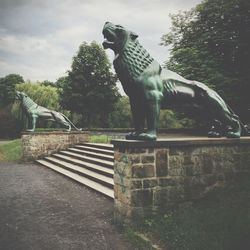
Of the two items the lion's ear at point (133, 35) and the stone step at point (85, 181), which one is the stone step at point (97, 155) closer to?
the stone step at point (85, 181)

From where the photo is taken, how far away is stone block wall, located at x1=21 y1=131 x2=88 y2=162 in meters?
14.3

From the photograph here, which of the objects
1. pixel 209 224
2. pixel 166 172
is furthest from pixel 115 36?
pixel 209 224

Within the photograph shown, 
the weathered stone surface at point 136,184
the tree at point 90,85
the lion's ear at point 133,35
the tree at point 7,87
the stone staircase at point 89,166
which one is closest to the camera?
the weathered stone surface at point 136,184

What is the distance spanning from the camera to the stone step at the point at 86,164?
8.67 m

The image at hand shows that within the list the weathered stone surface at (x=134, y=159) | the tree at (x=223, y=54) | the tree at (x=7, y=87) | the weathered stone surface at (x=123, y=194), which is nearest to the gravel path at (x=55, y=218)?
the weathered stone surface at (x=123, y=194)

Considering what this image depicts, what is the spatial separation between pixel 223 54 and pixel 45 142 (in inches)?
461

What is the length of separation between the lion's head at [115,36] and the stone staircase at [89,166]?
340 centimetres

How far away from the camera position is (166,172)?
4.82 meters

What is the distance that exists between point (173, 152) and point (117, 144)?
918 mm

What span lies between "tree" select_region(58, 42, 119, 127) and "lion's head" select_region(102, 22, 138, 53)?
982 inches

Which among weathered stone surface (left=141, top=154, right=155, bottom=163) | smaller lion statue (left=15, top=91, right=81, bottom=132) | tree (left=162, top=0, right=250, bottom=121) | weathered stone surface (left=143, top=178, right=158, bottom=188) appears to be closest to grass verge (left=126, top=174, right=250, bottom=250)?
weathered stone surface (left=143, top=178, right=158, bottom=188)

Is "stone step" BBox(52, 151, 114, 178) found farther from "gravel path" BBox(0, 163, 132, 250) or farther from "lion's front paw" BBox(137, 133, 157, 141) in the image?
"lion's front paw" BBox(137, 133, 157, 141)

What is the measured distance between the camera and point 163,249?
3.79 m

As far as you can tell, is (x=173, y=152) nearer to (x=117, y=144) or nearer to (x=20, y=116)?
(x=117, y=144)
